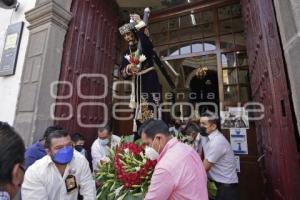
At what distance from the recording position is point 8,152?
0.92m

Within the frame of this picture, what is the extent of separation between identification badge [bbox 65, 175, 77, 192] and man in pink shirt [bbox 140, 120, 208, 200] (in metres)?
0.79

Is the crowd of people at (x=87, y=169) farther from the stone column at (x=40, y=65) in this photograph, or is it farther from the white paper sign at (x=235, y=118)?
the white paper sign at (x=235, y=118)

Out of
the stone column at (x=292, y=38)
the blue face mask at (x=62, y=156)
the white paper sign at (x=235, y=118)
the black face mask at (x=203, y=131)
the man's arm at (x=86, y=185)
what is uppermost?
the stone column at (x=292, y=38)

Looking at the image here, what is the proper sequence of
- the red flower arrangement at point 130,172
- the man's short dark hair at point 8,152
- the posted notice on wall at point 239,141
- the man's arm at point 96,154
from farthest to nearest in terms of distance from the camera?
the posted notice on wall at point 239,141 → the man's arm at point 96,154 → the red flower arrangement at point 130,172 → the man's short dark hair at point 8,152

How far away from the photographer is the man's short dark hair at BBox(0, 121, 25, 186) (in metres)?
0.91

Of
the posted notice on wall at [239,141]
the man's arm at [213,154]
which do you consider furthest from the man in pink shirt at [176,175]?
the posted notice on wall at [239,141]

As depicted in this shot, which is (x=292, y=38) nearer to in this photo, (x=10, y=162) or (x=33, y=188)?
(x=10, y=162)

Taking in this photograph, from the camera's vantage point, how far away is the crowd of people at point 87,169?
3.15ft

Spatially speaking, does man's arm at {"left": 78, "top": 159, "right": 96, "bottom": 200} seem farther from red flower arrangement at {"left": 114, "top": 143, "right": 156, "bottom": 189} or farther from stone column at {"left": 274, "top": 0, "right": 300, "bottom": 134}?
stone column at {"left": 274, "top": 0, "right": 300, "bottom": 134}

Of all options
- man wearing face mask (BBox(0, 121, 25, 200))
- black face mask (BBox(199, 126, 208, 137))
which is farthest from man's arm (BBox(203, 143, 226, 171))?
man wearing face mask (BBox(0, 121, 25, 200))

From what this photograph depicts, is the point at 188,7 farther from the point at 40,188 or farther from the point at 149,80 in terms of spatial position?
the point at 40,188

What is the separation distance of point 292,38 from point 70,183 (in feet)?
6.69

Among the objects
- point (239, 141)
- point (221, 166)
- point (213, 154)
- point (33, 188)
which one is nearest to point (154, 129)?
point (33, 188)

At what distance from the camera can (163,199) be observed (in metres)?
1.43
